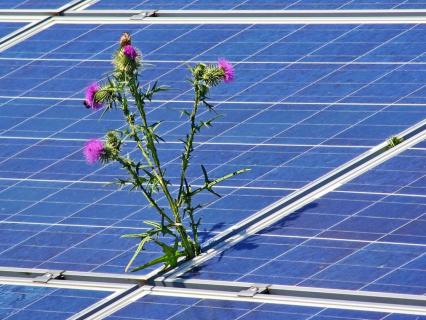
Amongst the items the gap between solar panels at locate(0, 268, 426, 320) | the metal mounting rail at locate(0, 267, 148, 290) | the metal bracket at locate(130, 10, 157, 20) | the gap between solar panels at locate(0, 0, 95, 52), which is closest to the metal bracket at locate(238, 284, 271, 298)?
the gap between solar panels at locate(0, 268, 426, 320)

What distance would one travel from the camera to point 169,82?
81.7 feet

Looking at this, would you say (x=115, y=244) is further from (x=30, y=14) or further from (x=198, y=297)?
(x=30, y=14)

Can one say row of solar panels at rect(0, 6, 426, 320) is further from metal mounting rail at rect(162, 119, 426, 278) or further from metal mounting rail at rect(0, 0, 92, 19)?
metal mounting rail at rect(0, 0, 92, 19)

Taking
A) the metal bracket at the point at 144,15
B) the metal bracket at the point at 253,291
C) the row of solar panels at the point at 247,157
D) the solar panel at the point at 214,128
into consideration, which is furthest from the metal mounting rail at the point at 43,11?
the metal bracket at the point at 253,291

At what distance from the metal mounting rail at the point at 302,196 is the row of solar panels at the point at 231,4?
12.4ft

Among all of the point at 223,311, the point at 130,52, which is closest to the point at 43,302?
the point at 223,311

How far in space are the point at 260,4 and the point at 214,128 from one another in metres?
3.73

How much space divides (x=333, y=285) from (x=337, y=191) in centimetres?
207

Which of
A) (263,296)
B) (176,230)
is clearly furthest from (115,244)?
(263,296)

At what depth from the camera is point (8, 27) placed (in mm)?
28281

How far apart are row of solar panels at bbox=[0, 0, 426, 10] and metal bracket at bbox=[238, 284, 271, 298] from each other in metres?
6.82

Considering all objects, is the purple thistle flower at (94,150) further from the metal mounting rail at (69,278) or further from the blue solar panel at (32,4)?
the blue solar panel at (32,4)

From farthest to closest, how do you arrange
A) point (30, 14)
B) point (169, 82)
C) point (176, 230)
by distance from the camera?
point (30, 14), point (169, 82), point (176, 230)

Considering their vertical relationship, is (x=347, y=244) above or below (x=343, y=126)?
below
